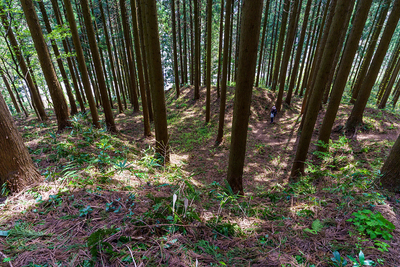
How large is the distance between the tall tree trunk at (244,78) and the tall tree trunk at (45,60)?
21.9 feet

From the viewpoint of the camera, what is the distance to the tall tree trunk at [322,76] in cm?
412

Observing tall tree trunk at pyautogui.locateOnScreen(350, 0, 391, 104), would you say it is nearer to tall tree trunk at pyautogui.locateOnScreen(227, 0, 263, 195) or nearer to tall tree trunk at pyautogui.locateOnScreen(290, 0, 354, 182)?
tall tree trunk at pyautogui.locateOnScreen(290, 0, 354, 182)

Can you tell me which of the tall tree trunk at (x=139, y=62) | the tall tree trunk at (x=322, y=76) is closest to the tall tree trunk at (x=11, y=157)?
the tall tree trunk at (x=322, y=76)

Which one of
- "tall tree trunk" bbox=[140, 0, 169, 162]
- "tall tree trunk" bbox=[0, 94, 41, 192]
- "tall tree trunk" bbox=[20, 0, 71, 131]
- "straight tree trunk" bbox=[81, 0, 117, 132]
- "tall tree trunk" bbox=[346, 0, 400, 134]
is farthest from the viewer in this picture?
"tall tree trunk" bbox=[346, 0, 400, 134]

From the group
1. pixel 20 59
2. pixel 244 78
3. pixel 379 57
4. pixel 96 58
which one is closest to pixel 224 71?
pixel 244 78

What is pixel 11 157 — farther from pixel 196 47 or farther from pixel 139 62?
pixel 196 47

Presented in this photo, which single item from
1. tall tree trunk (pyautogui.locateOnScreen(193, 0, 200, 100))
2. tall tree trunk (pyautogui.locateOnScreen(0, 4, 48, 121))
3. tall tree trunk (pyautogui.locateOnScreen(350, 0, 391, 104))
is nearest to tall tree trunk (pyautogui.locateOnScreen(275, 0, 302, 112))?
tall tree trunk (pyautogui.locateOnScreen(350, 0, 391, 104))

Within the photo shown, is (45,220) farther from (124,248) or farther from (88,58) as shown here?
(88,58)

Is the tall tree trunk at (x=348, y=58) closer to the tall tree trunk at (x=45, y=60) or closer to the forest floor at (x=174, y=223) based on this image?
the forest floor at (x=174, y=223)

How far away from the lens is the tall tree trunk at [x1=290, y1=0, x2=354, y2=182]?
13.5 feet

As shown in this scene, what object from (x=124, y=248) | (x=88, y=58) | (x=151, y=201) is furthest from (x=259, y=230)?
(x=88, y=58)

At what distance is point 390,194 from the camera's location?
2965 mm

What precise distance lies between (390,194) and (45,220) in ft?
17.8

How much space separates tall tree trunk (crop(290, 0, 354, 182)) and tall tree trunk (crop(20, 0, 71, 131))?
8.55 meters
